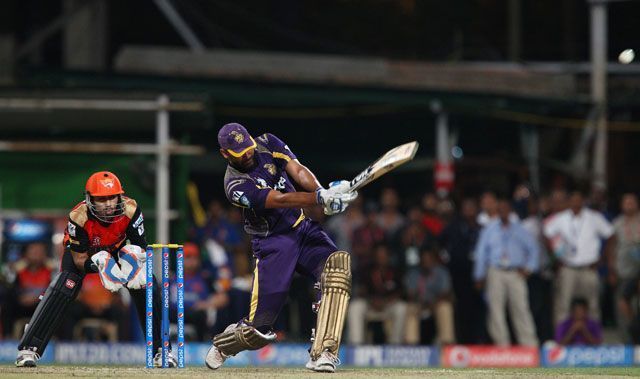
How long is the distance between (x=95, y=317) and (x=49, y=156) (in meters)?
2.09

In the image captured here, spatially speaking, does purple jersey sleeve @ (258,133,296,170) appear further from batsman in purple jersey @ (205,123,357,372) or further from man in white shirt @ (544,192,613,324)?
man in white shirt @ (544,192,613,324)

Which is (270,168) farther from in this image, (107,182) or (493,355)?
(493,355)

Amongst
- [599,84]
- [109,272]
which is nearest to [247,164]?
[109,272]

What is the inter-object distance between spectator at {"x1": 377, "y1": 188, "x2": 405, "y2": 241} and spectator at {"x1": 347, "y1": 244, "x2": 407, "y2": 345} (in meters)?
0.41

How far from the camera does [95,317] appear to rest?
16.7m

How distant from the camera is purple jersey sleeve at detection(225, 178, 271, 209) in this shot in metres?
9.83

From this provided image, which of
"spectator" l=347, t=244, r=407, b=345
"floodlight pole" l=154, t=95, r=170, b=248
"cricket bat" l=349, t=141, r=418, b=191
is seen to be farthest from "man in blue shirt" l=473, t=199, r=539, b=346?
"cricket bat" l=349, t=141, r=418, b=191

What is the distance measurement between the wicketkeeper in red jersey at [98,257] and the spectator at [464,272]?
6.84 meters

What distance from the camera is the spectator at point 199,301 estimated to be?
1667cm

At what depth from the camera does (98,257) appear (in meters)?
10.3

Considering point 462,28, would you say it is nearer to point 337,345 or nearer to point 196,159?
point 196,159

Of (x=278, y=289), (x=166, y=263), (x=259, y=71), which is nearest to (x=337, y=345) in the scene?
(x=278, y=289)

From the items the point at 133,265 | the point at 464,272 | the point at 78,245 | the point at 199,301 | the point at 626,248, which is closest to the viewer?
the point at 133,265

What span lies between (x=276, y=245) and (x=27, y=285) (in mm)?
7046
